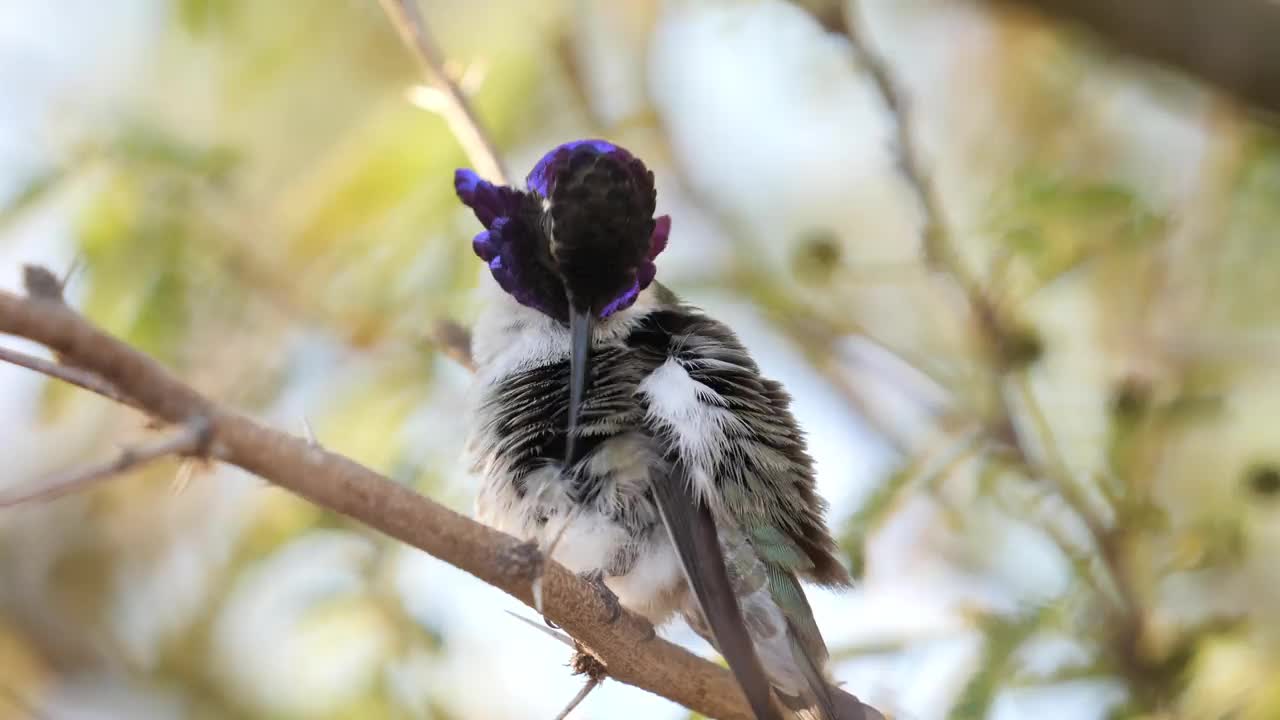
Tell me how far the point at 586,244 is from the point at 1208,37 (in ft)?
6.99

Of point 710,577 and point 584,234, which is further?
point 584,234

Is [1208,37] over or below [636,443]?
over

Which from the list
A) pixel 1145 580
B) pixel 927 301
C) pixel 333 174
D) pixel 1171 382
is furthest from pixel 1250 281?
pixel 333 174

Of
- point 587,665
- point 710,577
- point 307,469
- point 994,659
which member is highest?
point 994,659

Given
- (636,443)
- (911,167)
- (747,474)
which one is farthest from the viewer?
(911,167)

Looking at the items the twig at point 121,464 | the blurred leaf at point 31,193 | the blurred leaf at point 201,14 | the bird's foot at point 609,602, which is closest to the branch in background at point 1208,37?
the bird's foot at point 609,602

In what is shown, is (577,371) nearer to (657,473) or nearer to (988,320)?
(657,473)

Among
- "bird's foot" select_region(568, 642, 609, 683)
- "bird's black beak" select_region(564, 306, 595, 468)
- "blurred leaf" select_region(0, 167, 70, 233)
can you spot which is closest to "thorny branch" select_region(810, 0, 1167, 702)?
"bird's black beak" select_region(564, 306, 595, 468)

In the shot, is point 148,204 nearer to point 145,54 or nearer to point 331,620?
point 331,620

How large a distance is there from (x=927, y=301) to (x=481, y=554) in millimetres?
3012

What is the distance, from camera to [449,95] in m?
3.29

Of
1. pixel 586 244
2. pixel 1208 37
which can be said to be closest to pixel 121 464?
pixel 586 244

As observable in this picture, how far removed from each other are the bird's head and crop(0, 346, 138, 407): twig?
1216 millimetres

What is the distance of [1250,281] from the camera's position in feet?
13.6
